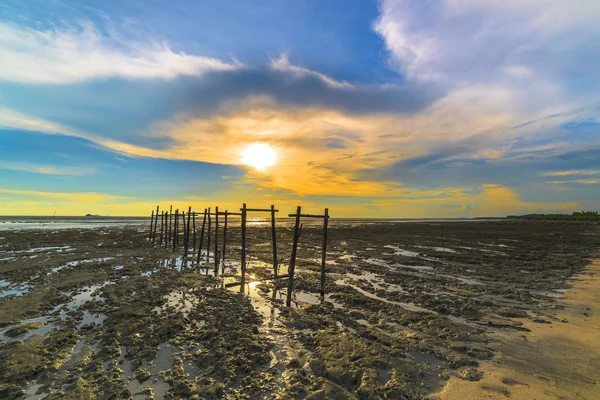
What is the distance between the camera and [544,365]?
19.7 feet

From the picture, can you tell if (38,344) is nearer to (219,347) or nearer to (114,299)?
(114,299)

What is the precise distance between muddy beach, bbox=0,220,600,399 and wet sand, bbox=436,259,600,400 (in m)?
0.13

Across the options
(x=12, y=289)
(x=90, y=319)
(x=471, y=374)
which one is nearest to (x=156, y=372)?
(x=90, y=319)

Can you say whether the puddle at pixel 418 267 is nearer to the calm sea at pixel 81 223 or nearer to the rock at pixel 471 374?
the rock at pixel 471 374

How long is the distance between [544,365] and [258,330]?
258 inches

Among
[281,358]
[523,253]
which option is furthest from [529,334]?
[523,253]

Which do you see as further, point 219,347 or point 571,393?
point 219,347

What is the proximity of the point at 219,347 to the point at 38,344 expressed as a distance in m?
4.36

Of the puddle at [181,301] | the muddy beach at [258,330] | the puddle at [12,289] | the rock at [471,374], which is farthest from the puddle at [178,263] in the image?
the rock at [471,374]

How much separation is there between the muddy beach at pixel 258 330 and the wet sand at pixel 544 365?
0.13m

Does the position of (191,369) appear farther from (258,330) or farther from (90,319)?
(90,319)

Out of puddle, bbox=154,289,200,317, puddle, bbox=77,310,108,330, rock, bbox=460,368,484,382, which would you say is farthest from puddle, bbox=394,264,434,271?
puddle, bbox=77,310,108,330

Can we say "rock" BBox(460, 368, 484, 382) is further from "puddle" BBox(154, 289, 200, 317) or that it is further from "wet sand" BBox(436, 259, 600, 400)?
"puddle" BBox(154, 289, 200, 317)

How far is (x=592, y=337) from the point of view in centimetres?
732
